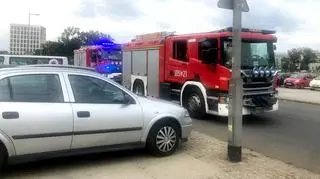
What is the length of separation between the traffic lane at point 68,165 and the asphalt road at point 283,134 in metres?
2.76

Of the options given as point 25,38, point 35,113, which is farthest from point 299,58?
point 35,113

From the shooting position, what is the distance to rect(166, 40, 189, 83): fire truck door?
14.9 metres

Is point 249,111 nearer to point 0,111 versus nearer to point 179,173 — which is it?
point 179,173

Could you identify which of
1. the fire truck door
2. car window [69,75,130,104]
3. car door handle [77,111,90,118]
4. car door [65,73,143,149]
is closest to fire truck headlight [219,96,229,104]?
the fire truck door

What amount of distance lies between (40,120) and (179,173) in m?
2.15

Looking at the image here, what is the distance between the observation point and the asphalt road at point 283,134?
909 centimetres

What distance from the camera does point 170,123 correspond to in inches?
325

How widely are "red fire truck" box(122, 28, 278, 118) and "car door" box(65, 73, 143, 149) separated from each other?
5775 millimetres

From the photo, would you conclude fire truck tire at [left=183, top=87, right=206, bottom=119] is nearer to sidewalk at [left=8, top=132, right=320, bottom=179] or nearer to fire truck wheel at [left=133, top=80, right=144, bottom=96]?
fire truck wheel at [left=133, top=80, right=144, bottom=96]

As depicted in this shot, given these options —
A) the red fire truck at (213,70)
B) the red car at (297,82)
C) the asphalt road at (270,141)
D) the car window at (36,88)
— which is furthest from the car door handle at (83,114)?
the red car at (297,82)

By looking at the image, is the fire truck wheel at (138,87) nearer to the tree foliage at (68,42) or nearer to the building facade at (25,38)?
the tree foliage at (68,42)

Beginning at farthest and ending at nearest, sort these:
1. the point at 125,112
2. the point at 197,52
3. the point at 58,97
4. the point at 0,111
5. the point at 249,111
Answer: the point at 197,52, the point at 249,111, the point at 125,112, the point at 58,97, the point at 0,111

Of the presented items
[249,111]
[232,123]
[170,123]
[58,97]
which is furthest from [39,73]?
[249,111]

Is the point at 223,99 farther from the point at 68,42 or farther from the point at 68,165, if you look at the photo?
the point at 68,42
